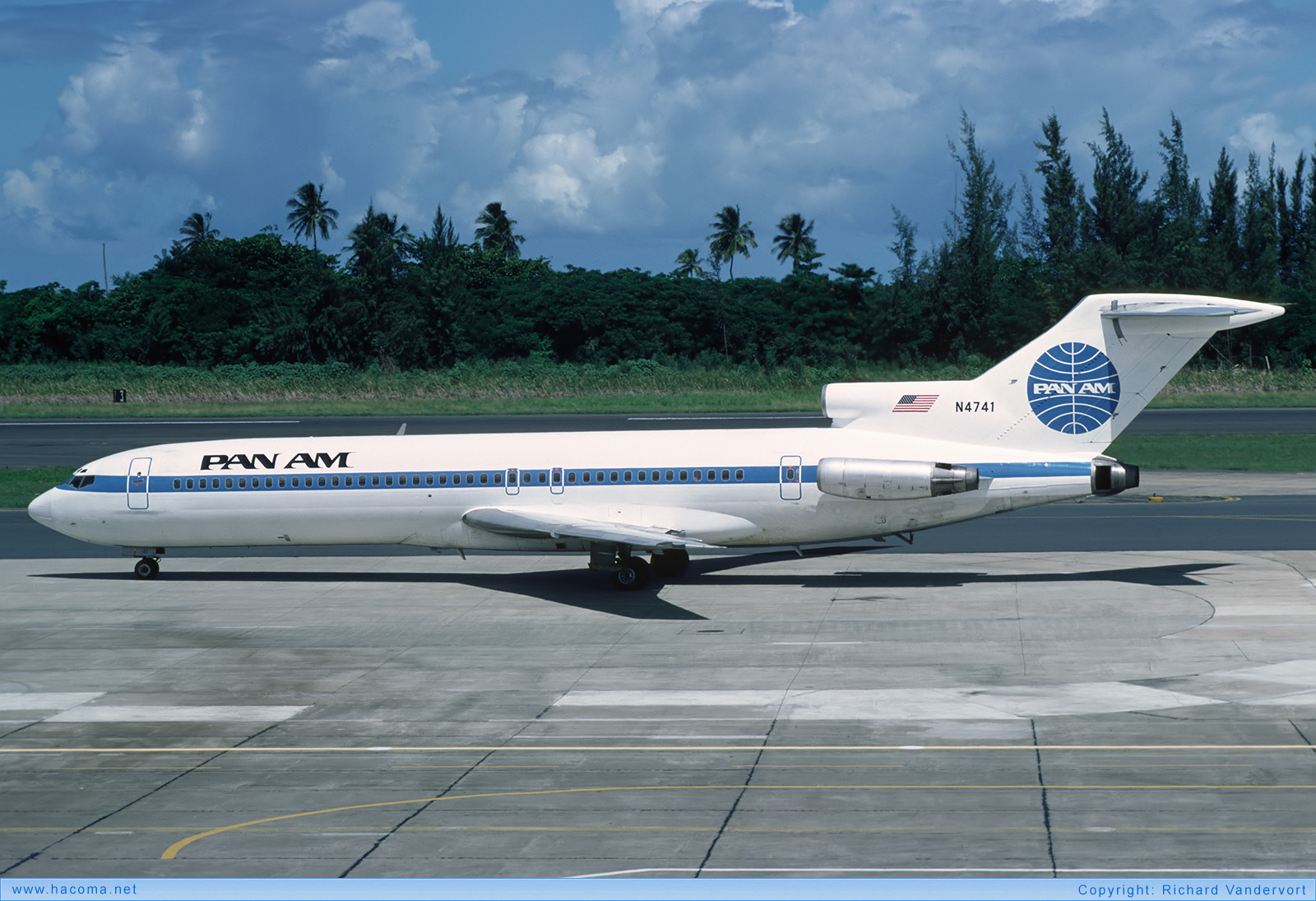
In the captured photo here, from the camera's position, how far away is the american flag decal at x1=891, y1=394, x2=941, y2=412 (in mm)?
28203

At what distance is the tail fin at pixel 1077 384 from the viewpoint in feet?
89.8

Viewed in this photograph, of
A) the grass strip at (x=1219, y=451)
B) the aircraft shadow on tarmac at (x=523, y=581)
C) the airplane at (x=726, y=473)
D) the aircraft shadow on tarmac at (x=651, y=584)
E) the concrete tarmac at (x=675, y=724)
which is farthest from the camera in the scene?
the grass strip at (x=1219, y=451)

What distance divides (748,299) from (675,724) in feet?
301

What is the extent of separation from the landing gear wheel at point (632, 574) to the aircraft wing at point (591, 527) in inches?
31.0

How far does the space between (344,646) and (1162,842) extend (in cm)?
1507

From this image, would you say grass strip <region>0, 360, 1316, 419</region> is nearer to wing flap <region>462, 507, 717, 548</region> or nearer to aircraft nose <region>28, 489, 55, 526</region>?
aircraft nose <region>28, 489, 55, 526</region>

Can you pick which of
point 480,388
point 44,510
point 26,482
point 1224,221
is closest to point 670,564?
point 44,510

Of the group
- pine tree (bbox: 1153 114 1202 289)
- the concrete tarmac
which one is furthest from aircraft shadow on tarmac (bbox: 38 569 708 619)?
pine tree (bbox: 1153 114 1202 289)

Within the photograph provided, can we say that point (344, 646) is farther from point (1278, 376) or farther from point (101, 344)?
point (101, 344)

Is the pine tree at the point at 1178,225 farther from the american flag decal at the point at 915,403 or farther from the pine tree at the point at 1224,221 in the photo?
the american flag decal at the point at 915,403

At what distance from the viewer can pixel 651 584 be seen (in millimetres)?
28984

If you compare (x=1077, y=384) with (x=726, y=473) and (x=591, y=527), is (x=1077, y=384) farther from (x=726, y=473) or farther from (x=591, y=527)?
(x=591, y=527)

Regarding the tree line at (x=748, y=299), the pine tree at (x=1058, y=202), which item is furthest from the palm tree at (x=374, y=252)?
the pine tree at (x=1058, y=202)

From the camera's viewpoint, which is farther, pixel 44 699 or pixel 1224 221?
pixel 1224 221
